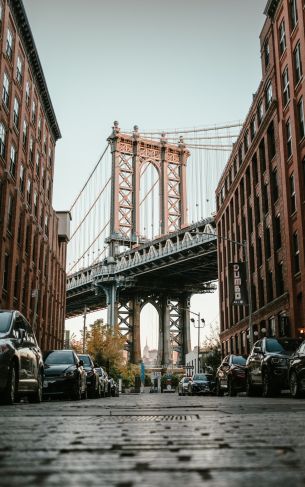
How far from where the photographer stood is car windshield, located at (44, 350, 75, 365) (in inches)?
703

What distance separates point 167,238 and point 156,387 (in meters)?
21.8

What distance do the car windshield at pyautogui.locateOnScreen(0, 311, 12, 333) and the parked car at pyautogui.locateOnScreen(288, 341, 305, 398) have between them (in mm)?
7591

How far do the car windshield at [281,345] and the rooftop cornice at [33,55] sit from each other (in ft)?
91.3

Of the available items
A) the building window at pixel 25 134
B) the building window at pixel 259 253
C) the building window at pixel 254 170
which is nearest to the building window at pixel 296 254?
the building window at pixel 259 253

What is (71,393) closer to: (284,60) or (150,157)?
(284,60)

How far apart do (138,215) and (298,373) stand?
74.8 m

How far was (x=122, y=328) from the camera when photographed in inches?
3661

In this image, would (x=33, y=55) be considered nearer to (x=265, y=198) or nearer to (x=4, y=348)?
(x=265, y=198)

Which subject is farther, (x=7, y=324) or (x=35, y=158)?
(x=35, y=158)

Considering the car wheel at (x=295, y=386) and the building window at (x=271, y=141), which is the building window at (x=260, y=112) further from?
the car wheel at (x=295, y=386)

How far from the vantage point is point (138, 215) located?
90.1 m

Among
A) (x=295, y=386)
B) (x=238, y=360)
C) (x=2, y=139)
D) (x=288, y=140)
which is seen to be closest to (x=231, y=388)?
(x=238, y=360)

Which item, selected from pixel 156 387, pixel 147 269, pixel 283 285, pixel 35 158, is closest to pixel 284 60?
pixel 283 285

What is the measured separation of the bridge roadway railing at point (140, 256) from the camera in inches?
2803
